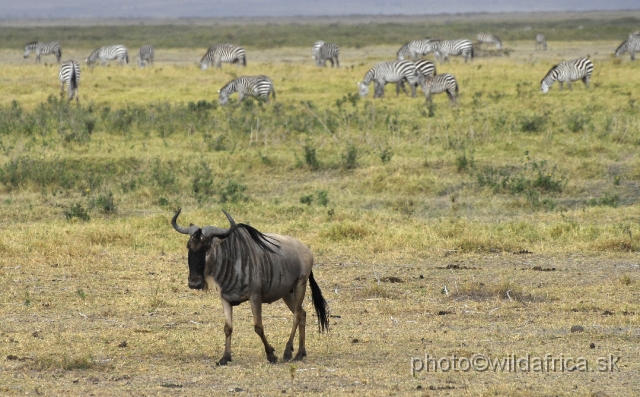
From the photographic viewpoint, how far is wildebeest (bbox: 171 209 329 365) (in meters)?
6.43

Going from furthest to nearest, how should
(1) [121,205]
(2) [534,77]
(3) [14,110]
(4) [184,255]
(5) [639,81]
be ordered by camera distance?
(2) [534,77], (5) [639,81], (3) [14,110], (1) [121,205], (4) [184,255]

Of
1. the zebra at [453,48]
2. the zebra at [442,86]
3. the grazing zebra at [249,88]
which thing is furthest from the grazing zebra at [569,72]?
the zebra at [453,48]

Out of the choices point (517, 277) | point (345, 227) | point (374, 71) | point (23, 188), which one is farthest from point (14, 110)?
point (517, 277)

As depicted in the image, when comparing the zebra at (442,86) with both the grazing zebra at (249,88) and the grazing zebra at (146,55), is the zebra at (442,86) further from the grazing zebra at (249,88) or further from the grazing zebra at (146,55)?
the grazing zebra at (146,55)

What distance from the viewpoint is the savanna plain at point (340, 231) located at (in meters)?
6.55

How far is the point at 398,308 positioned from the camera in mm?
8312

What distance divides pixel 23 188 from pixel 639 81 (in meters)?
15.2

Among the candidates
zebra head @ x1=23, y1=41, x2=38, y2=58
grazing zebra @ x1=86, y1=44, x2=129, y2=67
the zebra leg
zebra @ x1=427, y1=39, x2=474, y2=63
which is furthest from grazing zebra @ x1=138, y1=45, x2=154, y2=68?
the zebra leg

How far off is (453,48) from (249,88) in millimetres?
15346

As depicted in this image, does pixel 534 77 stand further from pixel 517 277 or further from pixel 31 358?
pixel 31 358

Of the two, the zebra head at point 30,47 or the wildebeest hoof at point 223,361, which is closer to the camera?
the wildebeest hoof at point 223,361

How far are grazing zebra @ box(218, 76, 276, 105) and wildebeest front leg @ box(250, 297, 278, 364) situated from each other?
1627cm

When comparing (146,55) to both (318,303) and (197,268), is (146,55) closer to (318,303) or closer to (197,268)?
(318,303)

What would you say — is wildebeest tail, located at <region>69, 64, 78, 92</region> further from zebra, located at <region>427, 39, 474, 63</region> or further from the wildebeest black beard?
the wildebeest black beard
